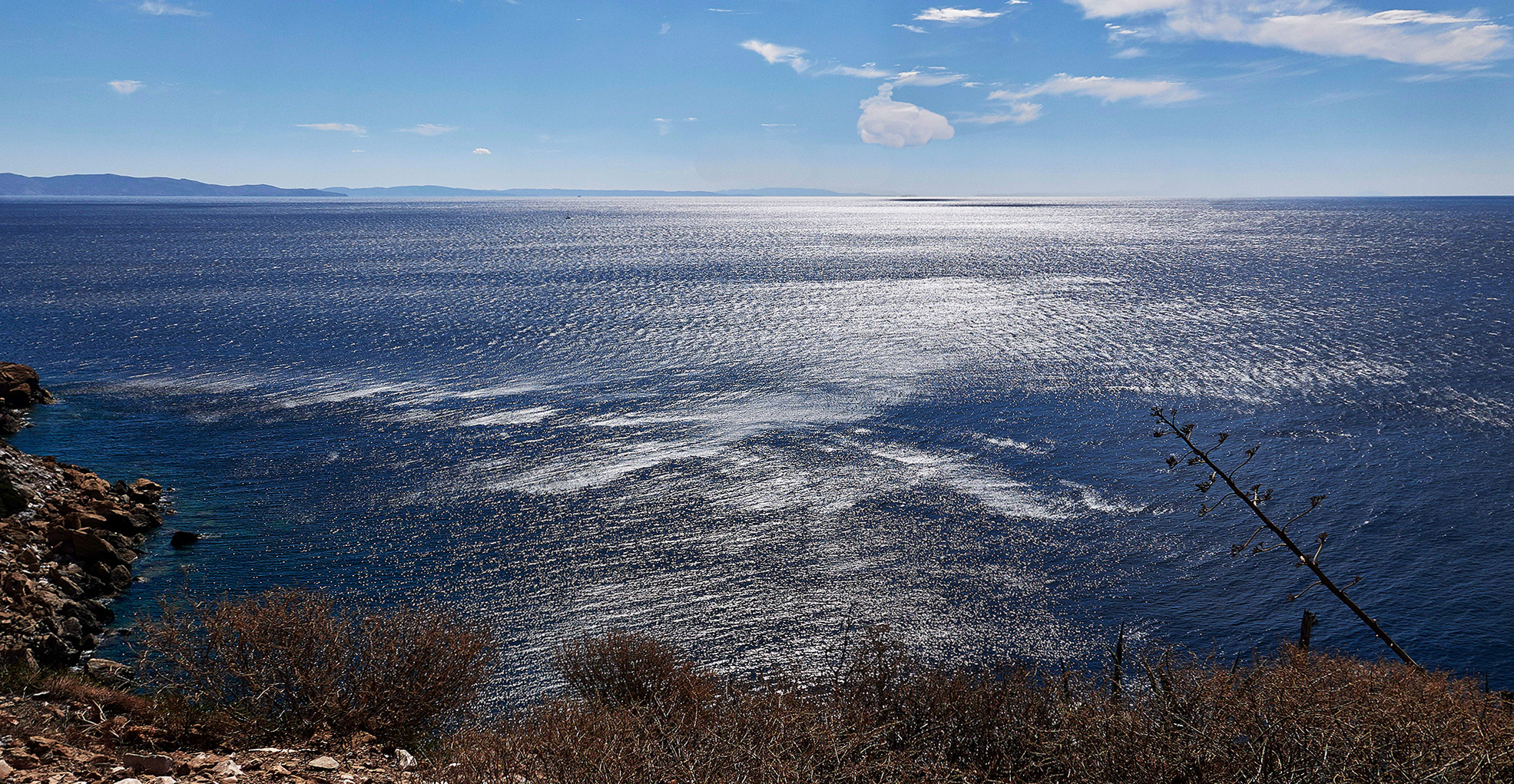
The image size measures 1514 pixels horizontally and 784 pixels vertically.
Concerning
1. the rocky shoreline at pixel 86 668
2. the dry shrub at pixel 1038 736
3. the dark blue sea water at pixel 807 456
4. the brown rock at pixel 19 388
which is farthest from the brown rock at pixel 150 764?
the brown rock at pixel 19 388

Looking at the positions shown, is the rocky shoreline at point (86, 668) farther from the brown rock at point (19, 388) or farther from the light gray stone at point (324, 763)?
the brown rock at point (19, 388)

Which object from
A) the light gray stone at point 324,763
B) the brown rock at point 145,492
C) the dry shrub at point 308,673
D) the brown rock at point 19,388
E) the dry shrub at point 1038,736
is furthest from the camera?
the brown rock at point 19,388

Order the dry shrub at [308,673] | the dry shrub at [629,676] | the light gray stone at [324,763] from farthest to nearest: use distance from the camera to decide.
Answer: the dry shrub at [629,676]
the dry shrub at [308,673]
the light gray stone at [324,763]

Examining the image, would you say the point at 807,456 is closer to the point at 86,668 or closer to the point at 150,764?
the point at 86,668

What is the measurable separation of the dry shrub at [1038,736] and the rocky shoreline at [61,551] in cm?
1656

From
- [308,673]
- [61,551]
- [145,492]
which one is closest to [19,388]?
[145,492]

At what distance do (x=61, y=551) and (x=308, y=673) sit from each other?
1853 centimetres

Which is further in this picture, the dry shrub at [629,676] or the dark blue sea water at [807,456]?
the dark blue sea water at [807,456]

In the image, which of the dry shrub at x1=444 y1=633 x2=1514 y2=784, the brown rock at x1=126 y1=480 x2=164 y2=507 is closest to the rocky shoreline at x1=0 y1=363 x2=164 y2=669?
the brown rock at x1=126 y1=480 x2=164 y2=507

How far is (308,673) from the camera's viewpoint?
17531mm

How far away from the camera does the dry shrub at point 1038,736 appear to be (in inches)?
470

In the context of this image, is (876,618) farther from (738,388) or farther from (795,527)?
(738,388)

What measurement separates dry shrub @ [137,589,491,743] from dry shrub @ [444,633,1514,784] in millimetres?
3020

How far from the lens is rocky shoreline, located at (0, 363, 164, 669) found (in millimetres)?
23859
